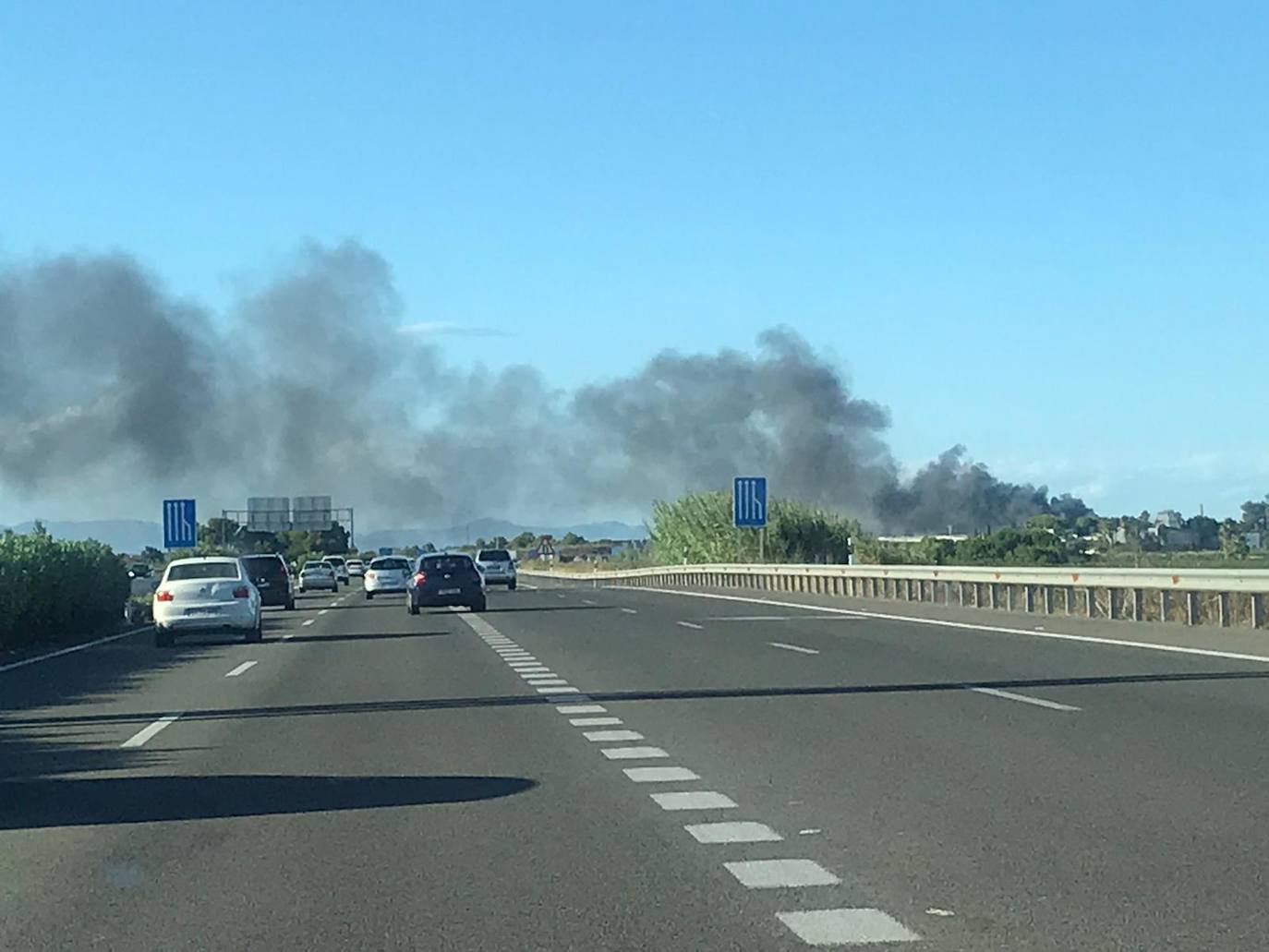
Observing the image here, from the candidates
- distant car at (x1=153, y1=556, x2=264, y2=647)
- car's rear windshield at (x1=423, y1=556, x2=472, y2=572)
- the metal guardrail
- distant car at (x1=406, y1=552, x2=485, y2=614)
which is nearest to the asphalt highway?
the metal guardrail

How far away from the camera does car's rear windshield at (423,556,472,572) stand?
4266 cm

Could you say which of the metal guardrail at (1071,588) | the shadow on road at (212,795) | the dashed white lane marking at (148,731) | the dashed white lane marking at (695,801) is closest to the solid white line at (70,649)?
the dashed white lane marking at (148,731)

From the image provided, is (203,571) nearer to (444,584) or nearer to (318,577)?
→ (444,584)

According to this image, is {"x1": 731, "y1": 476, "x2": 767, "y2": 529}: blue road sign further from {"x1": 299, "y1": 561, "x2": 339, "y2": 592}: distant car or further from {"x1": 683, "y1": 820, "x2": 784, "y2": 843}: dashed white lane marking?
{"x1": 683, "y1": 820, "x2": 784, "y2": 843}: dashed white lane marking

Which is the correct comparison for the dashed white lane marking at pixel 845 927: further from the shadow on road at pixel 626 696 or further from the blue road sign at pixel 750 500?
the blue road sign at pixel 750 500

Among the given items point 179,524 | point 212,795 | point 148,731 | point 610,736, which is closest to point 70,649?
point 148,731

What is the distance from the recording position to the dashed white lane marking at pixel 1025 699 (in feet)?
52.0

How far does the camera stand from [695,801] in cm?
1077

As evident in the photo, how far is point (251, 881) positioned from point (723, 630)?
72.8ft

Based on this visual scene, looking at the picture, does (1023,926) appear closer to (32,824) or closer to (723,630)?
(32,824)

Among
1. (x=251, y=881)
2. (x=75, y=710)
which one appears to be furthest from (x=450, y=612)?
(x=251, y=881)

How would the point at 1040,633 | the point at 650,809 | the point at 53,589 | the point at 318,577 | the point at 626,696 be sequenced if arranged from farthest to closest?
the point at 318,577, the point at 53,589, the point at 1040,633, the point at 626,696, the point at 650,809

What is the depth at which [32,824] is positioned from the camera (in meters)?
10.3

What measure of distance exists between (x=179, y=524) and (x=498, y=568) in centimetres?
1282
